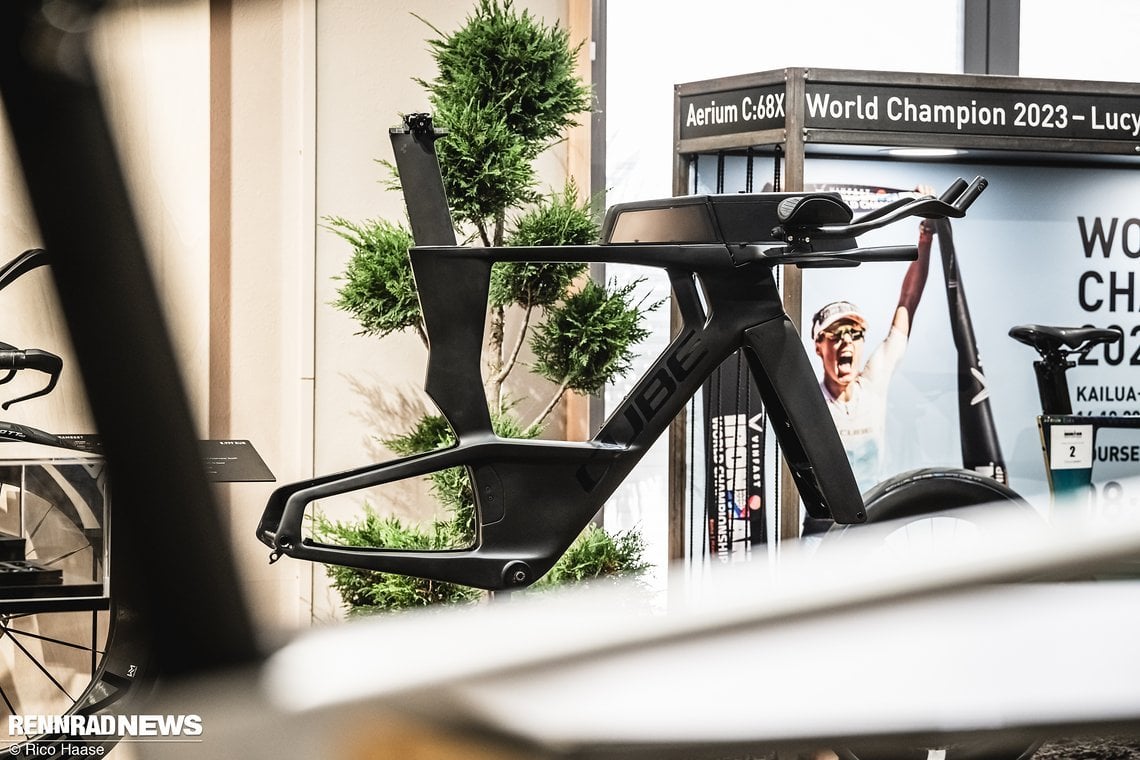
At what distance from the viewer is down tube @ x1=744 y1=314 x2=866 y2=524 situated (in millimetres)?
1416

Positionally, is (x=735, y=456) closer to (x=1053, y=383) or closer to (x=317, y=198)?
(x=1053, y=383)

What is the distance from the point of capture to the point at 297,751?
4.5 inches

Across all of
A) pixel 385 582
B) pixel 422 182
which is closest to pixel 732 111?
pixel 422 182

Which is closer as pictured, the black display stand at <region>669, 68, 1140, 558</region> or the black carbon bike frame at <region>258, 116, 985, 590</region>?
the black carbon bike frame at <region>258, 116, 985, 590</region>

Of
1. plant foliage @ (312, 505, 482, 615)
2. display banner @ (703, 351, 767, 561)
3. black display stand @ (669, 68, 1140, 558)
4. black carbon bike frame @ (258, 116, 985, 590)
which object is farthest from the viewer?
display banner @ (703, 351, 767, 561)

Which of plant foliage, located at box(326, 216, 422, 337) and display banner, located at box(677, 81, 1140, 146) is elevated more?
display banner, located at box(677, 81, 1140, 146)

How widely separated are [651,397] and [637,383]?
0.03m

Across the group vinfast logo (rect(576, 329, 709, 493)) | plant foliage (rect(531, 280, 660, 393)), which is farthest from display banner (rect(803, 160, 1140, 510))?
vinfast logo (rect(576, 329, 709, 493))

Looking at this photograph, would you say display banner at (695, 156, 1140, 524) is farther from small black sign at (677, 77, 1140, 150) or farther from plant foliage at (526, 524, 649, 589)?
plant foliage at (526, 524, 649, 589)

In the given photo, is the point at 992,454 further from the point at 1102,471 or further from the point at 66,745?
the point at 66,745

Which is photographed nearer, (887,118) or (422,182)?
(422,182)

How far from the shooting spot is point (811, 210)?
1.37 m

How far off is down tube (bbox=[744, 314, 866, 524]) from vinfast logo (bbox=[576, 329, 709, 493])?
0.08m

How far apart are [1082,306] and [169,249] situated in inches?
94.8
